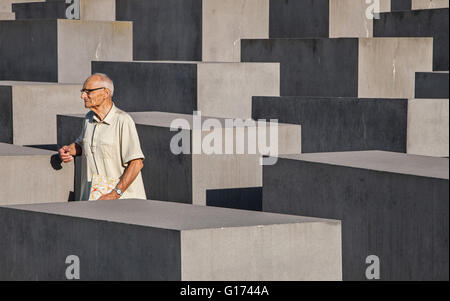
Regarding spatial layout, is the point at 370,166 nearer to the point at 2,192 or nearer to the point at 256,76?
the point at 2,192

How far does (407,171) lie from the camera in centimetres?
606

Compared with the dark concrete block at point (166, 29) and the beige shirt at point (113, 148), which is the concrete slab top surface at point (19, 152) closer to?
the beige shirt at point (113, 148)

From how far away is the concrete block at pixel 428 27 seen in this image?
13180 mm

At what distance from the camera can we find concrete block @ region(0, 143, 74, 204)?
7.62 meters

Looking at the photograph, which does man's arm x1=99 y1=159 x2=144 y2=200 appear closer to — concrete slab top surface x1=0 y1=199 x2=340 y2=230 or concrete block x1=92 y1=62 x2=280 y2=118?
concrete slab top surface x1=0 y1=199 x2=340 y2=230

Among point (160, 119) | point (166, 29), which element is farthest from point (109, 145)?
point (166, 29)

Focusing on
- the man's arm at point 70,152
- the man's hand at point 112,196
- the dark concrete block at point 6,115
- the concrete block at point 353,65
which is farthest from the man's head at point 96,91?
the concrete block at point 353,65

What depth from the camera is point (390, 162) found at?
663cm

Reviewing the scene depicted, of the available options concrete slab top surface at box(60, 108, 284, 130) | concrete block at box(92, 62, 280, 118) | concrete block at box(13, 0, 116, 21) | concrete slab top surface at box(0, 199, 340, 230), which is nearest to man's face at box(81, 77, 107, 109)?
concrete slab top surface at box(0, 199, 340, 230)

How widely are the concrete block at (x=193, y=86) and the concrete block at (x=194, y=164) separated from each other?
211 cm

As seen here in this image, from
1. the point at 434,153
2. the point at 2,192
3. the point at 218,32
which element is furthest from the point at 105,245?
the point at 218,32

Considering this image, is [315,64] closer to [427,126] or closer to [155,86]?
[155,86]

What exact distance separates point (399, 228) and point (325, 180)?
75 centimetres

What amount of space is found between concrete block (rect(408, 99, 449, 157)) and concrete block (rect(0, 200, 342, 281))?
4018mm
